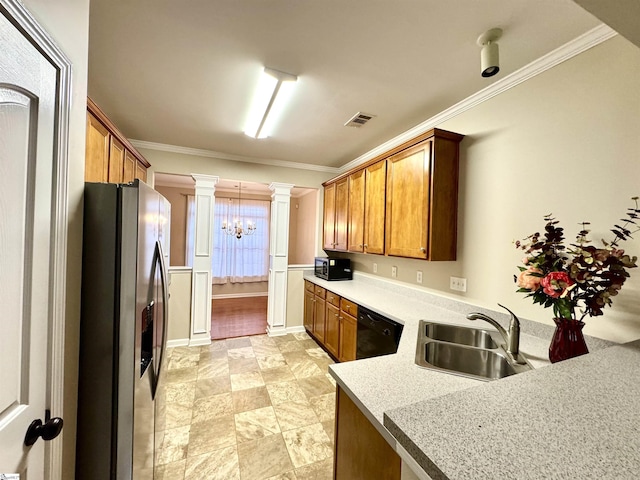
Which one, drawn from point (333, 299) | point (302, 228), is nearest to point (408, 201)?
point (333, 299)

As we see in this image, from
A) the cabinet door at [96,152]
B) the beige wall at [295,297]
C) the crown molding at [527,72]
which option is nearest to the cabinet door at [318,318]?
the beige wall at [295,297]

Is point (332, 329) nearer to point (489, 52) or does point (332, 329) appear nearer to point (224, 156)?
point (224, 156)

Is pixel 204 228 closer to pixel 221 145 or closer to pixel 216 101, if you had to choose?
pixel 221 145

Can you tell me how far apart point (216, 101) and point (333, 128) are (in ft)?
3.72

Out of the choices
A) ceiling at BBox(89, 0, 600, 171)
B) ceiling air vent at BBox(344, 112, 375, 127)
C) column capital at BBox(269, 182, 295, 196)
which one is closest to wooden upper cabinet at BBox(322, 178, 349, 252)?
column capital at BBox(269, 182, 295, 196)

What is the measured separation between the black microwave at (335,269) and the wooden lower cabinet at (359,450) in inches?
95.6

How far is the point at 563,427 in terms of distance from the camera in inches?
23.8

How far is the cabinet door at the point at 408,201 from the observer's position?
7.30 ft

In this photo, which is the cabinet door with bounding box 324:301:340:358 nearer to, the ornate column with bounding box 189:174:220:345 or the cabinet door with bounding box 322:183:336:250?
the cabinet door with bounding box 322:183:336:250

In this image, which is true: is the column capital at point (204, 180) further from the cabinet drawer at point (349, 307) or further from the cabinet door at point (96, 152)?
the cabinet drawer at point (349, 307)

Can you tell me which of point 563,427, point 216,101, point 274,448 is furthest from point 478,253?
point 216,101

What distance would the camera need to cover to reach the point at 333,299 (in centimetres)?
320

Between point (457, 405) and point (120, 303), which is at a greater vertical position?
point (120, 303)

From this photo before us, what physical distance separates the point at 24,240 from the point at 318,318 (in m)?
3.17
